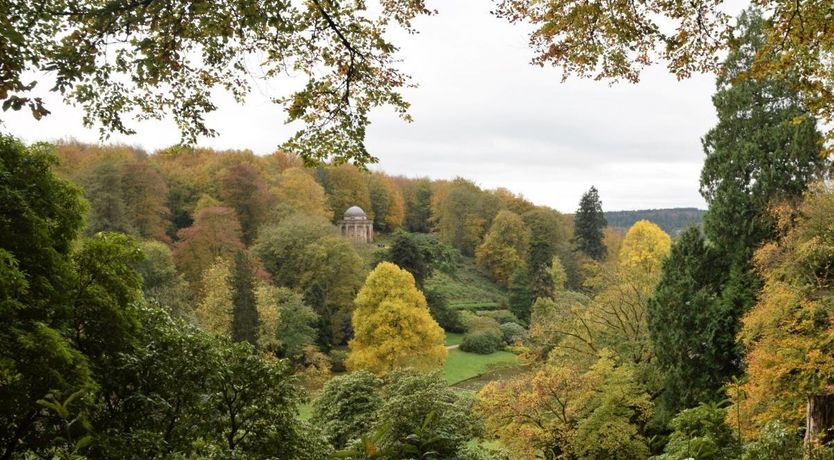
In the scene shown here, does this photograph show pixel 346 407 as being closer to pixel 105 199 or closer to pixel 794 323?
pixel 794 323

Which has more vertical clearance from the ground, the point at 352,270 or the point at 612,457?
the point at 352,270

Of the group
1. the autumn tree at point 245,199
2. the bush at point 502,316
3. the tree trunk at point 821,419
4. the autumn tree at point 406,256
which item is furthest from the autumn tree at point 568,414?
the autumn tree at point 245,199

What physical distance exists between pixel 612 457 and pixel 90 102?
13596 mm

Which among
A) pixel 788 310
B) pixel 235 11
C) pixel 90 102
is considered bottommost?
pixel 788 310

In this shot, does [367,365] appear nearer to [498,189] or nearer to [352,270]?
[352,270]

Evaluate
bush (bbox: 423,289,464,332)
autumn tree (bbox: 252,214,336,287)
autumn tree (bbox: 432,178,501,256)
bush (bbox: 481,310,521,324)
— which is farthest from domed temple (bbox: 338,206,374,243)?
autumn tree (bbox: 252,214,336,287)

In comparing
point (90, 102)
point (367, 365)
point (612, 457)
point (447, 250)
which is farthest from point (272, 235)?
point (90, 102)

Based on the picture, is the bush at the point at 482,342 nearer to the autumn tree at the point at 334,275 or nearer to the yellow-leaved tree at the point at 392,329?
the autumn tree at the point at 334,275

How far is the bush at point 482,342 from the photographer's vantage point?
36562 mm

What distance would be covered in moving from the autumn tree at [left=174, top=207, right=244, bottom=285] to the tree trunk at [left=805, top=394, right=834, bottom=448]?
92.8 ft

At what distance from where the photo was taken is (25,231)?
5.15 m

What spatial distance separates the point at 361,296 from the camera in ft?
85.6

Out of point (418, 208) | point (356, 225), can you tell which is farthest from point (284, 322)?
point (418, 208)

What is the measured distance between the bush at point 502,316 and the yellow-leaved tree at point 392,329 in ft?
58.7
